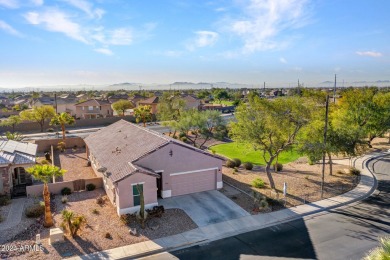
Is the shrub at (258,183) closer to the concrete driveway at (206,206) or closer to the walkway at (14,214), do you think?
the concrete driveway at (206,206)

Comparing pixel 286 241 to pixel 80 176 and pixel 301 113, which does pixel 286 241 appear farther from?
pixel 80 176

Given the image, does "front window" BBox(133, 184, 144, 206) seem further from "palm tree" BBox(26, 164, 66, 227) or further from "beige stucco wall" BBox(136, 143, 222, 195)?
"palm tree" BBox(26, 164, 66, 227)

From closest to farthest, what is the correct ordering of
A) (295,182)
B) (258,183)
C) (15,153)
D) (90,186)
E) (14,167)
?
(90,186) → (14,167) → (258,183) → (15,153) → (295,182)

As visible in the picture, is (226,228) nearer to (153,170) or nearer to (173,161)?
(173,161)

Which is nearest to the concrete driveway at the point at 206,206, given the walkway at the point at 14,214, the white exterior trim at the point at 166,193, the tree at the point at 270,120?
the white exterior trim at the point at 166,193

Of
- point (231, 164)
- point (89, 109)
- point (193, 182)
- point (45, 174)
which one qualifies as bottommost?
point (231, 164)

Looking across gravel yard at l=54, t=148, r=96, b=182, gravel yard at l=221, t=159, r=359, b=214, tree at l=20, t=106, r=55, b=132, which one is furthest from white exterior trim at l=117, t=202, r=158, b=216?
tree at l=20, t=106, r=55, b=132

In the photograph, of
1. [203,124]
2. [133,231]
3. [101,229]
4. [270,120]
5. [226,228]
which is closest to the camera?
[133,231]

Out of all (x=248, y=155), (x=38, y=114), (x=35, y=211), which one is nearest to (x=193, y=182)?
(x=35, y=211)
